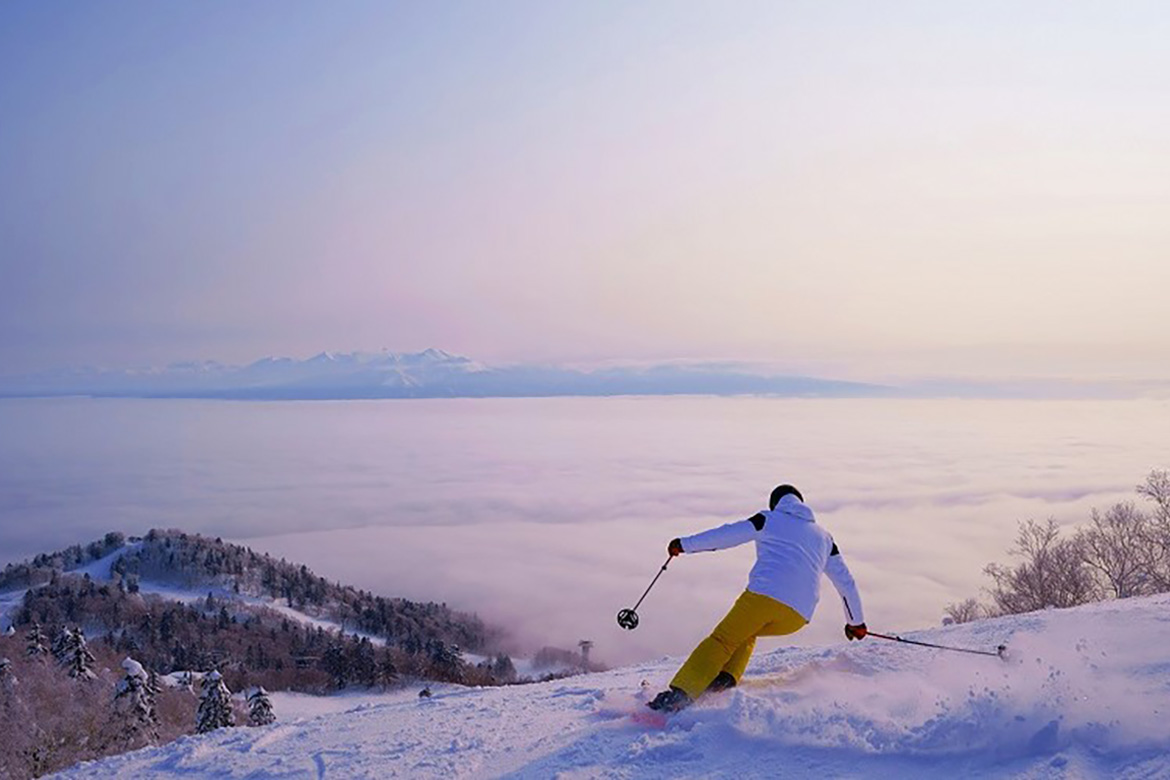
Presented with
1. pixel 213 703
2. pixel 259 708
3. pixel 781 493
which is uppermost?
pixel 781 493

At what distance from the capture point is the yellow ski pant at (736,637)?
7.07 metres

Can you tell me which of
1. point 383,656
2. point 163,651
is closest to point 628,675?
point 383,656

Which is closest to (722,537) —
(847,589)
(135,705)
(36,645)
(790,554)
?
(790,554)

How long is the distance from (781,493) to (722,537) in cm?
72

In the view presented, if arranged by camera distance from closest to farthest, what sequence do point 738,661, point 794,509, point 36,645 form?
1. point 738,661
2. point 794,509
3. point 36,645

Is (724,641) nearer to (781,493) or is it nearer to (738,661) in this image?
(738,661)

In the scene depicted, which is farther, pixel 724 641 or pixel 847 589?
pixel 847 589

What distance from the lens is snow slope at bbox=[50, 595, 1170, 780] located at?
5250 millimetres

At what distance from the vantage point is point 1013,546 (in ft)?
95.6

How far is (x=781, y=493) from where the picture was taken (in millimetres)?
8219

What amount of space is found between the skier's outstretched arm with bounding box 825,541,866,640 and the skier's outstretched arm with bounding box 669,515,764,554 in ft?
2.62

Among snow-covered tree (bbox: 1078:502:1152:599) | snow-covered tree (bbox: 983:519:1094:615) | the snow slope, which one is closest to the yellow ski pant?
A: the snow slope

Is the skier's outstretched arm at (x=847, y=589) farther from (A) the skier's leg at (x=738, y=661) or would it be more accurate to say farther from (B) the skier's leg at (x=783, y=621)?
(A) the skier's leg at (x=738, y=661)

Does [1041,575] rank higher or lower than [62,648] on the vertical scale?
higher
